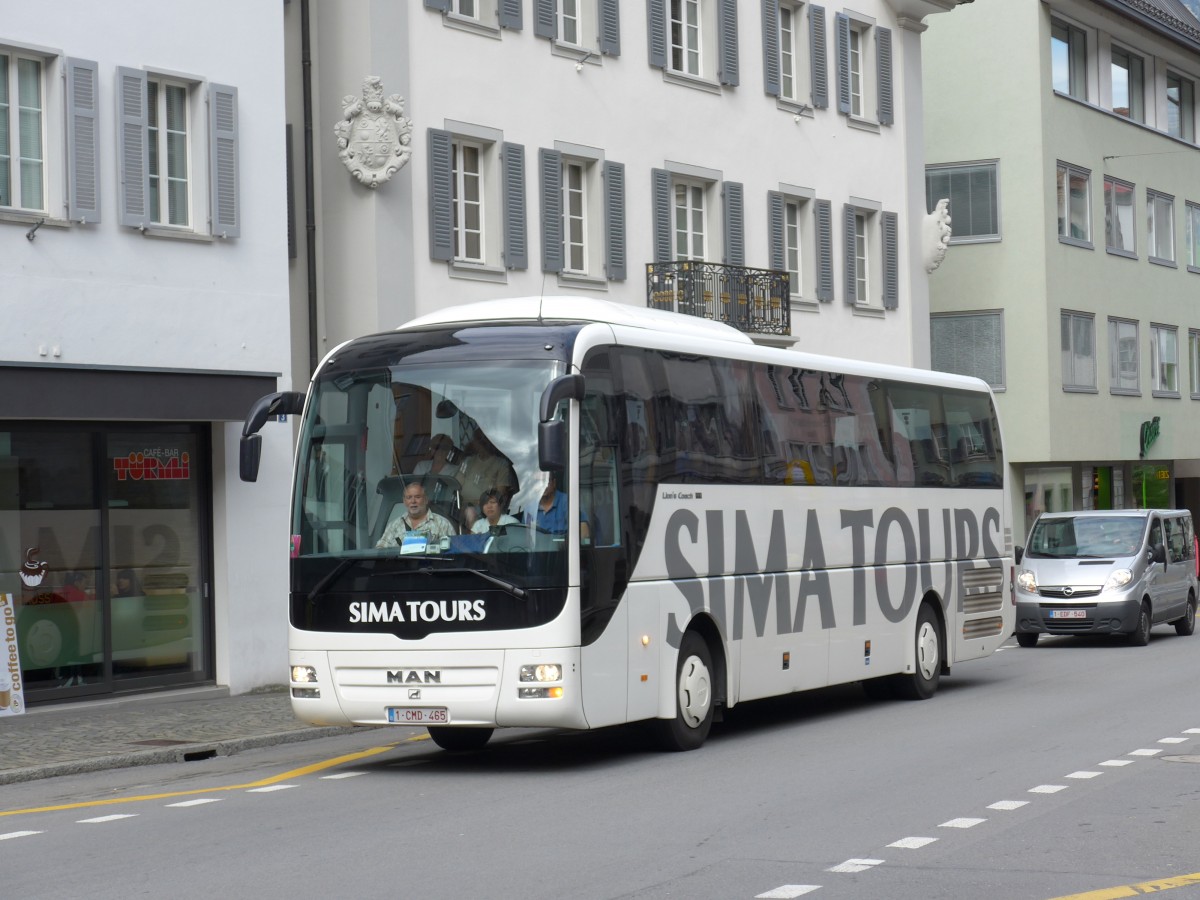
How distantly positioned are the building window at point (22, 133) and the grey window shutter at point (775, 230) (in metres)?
15.0

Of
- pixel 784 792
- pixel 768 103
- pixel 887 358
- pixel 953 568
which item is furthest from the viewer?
pixel 887 358

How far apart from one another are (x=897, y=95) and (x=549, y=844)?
27648 millimetres

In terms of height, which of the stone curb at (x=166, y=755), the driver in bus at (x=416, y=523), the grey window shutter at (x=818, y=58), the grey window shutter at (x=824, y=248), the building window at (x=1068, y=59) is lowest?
the stone curb at (x=166, y=755)

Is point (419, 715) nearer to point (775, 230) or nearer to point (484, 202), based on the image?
point (484, 202)

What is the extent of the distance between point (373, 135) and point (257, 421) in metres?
10.5

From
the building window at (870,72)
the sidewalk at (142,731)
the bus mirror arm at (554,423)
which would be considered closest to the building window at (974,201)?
the building window at (870,72)

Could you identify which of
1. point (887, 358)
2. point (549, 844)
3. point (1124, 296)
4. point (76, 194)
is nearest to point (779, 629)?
point (549, 844)

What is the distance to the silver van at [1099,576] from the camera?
2591cm

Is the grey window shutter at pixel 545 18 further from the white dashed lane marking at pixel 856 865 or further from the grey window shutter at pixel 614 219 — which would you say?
the white dashed lane marking at pixel 856 865

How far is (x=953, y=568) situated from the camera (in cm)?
1962

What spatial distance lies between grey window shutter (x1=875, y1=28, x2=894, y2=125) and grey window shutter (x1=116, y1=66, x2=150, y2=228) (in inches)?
724

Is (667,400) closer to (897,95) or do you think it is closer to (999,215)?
(897,95)

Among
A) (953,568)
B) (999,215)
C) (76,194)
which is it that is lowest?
(953,568)

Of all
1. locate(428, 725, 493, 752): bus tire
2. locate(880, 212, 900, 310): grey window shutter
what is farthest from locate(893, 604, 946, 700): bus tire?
locate(880, 212, 900, 310): grey window shutter
